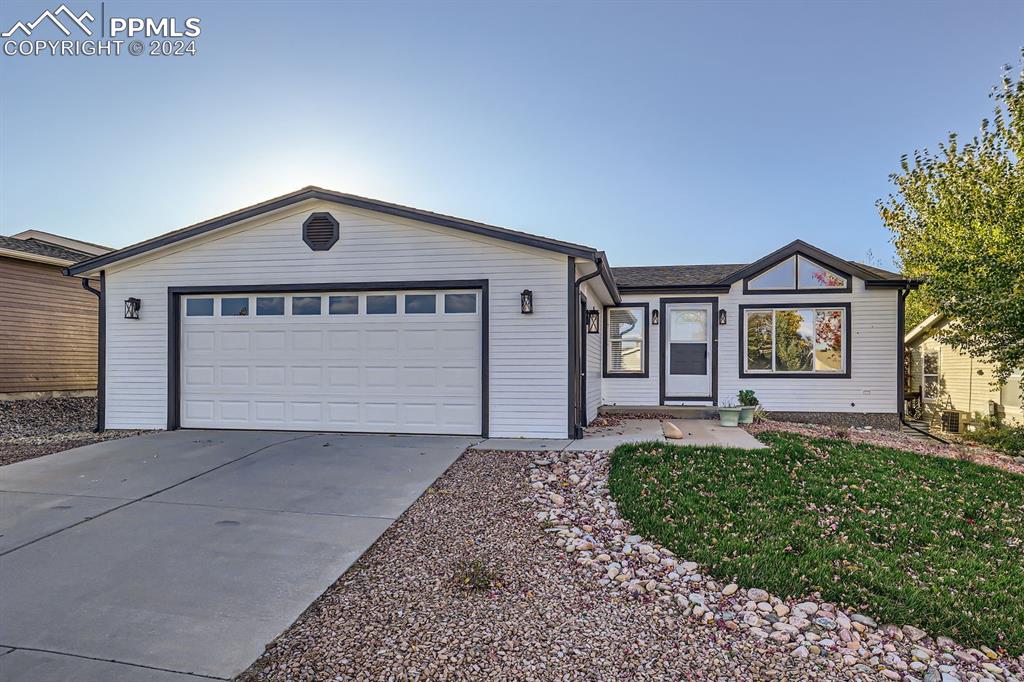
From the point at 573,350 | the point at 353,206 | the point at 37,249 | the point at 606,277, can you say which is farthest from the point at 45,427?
the point at 606,277

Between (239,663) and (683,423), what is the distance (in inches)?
353

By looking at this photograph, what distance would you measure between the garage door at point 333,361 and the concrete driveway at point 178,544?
3.57 feet

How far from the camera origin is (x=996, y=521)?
489cm

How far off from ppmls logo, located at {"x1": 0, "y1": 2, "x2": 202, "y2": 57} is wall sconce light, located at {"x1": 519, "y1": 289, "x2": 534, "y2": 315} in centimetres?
658

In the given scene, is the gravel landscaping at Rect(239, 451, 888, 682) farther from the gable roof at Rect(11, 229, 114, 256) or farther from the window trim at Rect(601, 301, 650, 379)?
the gable roof at Rect(11, 229, 114, 256)

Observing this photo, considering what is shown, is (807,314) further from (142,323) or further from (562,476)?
(142,323)

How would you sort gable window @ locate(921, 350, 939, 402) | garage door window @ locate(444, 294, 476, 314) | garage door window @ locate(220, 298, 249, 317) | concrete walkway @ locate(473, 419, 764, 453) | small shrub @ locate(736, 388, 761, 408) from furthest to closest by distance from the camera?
1. gable window @ locate(921, 350, 939, 402)
2. small shrub @ locate(736, 388, 761, 408)
3. garage door window @ locate(220, 298, 249, 317)
4. garage door window @ locate(444, 294, 476, 314)
5. concrete walkway @ locate(473, 419, 764, 453)

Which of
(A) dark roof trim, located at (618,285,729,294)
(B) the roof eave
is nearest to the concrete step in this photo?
(A) dark roof trim, located at (618,285,729,294)

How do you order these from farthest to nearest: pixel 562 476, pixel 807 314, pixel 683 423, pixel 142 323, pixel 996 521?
pixel 807 314
pixel 683 423
pixel 142 323
pixel 562 476
pixel 996 521

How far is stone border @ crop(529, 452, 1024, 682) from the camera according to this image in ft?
9.13

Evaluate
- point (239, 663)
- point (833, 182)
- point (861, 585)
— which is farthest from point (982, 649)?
point (833, 182)

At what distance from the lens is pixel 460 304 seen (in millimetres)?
8172

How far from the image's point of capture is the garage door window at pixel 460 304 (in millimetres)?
8148

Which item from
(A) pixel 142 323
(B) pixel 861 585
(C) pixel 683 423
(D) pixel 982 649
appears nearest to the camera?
(D) pixel 982 649
